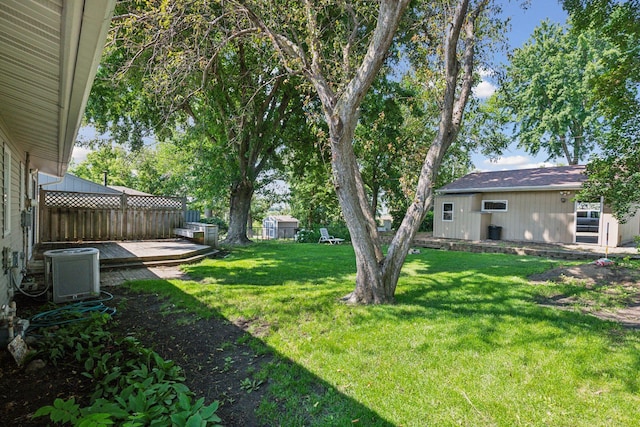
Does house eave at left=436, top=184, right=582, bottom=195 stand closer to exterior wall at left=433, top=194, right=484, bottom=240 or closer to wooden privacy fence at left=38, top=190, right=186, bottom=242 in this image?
exterior wall at left=433, top=194, right=484, bottom=240

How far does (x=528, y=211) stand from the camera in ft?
46.8

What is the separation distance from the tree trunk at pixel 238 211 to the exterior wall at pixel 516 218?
958 centimetres

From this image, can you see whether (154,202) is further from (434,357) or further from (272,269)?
(434,357)

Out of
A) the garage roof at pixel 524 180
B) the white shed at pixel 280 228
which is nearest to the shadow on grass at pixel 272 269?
the garage roof at pixel 524 180

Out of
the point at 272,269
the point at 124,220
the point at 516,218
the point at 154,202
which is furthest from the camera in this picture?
the point at 516,218

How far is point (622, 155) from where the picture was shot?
20.2 ft

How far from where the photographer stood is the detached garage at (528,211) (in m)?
12.9

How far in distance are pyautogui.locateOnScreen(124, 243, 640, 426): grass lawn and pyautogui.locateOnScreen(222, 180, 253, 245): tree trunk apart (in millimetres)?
7149

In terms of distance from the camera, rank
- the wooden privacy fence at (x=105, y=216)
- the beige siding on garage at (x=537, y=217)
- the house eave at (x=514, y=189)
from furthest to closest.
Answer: the beige siding on garage at (x=537, y=217) → the house eave at (x=514, y=189) → the wooden privacy fence at (x=105, y=216)

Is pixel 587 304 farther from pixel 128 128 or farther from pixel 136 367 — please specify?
pixel 128 128

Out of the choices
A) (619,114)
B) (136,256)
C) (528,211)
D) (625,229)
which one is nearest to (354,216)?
(619,114)

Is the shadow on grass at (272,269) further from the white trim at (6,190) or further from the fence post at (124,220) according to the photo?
the fence post at (124,220)

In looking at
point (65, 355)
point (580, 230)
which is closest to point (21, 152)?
point (65, 355)

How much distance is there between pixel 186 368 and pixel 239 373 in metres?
0.51
